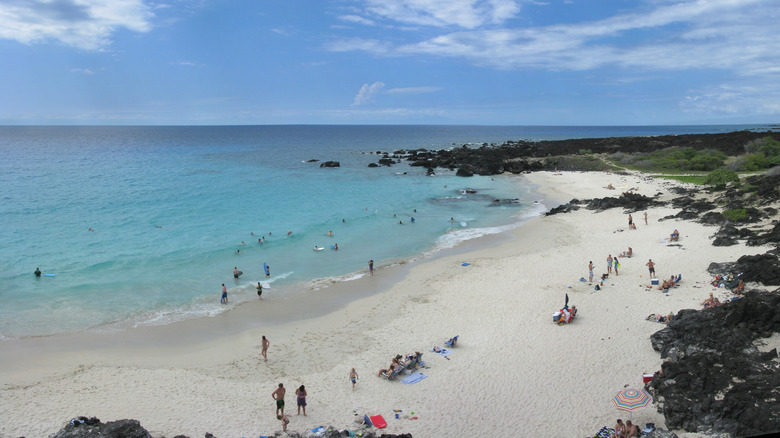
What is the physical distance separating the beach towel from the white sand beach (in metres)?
0.24

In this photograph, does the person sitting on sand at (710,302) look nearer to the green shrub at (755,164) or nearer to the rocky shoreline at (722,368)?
the rocky shoreline at (722,368)

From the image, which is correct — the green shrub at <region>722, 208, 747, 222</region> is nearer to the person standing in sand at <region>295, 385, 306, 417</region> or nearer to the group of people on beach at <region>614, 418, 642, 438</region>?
the group of people on beach at <region>614, 418, 642, 438</region>

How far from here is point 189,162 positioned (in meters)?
84.6

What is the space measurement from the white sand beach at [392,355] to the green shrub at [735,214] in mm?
5481

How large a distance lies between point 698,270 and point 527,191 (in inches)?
1242

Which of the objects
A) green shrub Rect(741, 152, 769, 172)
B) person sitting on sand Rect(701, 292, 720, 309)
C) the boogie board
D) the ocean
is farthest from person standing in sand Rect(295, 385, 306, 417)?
green shrub Rect(741, 152, 769, 172)

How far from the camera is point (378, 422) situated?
1198cm

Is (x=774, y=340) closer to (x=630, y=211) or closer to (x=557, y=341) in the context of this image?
(x=557, y=341)

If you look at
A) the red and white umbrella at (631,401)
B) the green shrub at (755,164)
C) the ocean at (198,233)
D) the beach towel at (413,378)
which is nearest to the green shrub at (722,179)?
the green shrub at (755,164)

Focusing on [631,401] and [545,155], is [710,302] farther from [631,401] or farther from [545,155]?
[545,155]

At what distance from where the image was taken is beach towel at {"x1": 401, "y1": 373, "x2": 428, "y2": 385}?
46.0 feet

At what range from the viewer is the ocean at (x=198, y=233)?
21.7 metres

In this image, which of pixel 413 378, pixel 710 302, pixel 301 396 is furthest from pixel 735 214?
pixel 301 396

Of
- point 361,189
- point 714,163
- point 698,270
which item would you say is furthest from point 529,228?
point 714,163
